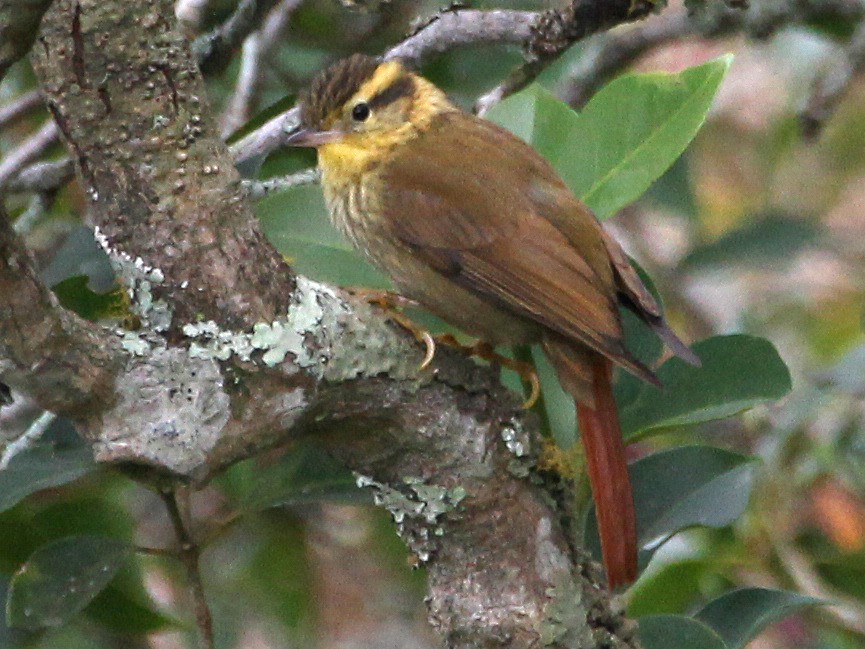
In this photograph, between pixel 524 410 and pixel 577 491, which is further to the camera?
pixel 577 491

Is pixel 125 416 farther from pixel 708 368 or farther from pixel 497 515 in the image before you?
pixel 708 368

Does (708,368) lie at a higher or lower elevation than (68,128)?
lower

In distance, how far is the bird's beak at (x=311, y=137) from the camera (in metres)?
2.71

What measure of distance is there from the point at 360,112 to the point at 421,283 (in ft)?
1.60

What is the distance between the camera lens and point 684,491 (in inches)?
92.4

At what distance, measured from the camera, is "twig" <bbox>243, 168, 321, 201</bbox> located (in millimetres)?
2453

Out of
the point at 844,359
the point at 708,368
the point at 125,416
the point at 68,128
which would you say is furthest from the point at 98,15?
the point at 844,359

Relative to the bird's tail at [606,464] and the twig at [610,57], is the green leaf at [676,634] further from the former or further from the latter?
the twig at [610,57]

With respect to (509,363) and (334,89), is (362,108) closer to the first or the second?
(334,89)

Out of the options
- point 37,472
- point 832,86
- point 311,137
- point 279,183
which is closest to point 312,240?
point 279,183

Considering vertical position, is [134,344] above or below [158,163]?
below

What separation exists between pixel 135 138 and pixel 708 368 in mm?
1135

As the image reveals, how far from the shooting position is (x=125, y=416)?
1.65 meters

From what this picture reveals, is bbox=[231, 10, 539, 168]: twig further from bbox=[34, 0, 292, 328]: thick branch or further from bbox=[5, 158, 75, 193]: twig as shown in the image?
bbox=[34, 0, 292, 328]: thick branch
